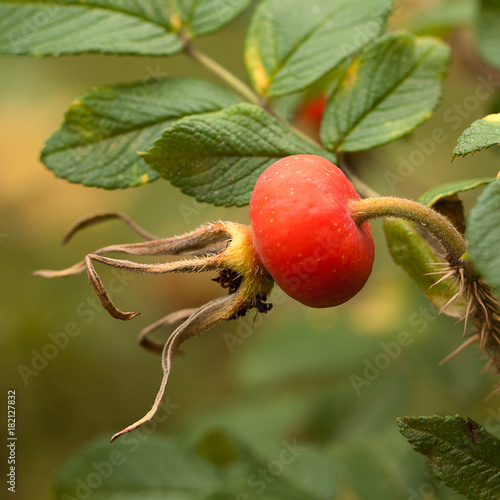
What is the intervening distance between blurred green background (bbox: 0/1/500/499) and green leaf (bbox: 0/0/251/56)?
60 centimetres

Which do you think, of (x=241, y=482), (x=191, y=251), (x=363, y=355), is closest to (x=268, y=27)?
(x=191, y=251)

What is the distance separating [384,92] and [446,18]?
1.13 m

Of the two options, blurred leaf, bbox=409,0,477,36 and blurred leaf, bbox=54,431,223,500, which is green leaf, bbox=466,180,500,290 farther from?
blurred leaf, bbox=409,0,477,36

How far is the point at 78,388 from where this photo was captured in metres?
3.62

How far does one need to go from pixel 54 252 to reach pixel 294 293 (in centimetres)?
340

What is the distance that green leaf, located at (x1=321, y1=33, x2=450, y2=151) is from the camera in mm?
1572

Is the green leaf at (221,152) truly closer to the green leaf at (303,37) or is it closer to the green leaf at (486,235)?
the green leaf at (303,37)

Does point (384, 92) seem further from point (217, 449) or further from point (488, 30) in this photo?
point (217, 449)

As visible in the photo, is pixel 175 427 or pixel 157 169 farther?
pixel 175 427

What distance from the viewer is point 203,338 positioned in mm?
4207

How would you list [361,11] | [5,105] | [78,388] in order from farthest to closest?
[5,105] < [78,388] < [361,11]

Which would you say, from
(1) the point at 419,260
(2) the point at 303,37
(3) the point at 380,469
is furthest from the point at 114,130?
(3) the point at 380,469

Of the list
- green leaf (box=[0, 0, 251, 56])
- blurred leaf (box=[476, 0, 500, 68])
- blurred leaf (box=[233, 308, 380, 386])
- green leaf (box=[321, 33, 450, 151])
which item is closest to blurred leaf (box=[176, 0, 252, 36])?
green leaf (box=[0, 0, 251, 56])

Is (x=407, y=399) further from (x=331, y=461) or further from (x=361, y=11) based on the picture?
(x=361, y=11)
